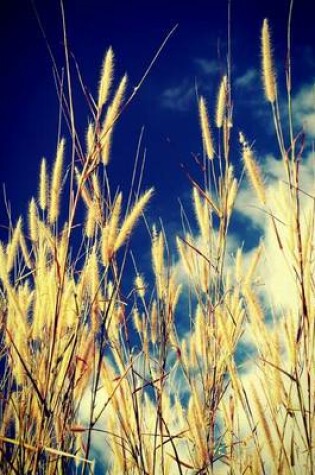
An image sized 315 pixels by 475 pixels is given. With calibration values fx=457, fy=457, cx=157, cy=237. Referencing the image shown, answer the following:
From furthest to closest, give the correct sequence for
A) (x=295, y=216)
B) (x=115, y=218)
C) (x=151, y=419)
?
(x=151, y=419) < (x=115, y=218) < (x=295, y=216)

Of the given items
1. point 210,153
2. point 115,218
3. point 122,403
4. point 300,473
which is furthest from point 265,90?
point 300,473

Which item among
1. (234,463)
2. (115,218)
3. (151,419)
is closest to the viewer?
(115,218)

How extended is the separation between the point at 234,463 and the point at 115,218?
1059 mm

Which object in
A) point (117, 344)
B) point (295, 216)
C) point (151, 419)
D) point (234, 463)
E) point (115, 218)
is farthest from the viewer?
point (151, 419)

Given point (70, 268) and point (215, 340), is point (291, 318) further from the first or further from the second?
point (70, 268)

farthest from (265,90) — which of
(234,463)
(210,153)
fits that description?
(234,463)

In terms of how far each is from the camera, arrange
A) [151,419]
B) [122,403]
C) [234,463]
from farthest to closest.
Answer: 1. [151,419]
2. [234,463]
3. [122,403]

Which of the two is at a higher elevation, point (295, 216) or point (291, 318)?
point (295, 216)

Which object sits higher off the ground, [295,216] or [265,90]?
[265,90]

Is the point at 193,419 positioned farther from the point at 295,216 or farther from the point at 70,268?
the point at 295,216

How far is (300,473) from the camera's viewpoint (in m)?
1.45

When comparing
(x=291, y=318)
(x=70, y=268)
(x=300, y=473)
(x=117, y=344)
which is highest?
(x=70, y=268)

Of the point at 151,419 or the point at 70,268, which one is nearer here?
the point at 70,268

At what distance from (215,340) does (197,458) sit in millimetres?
437
